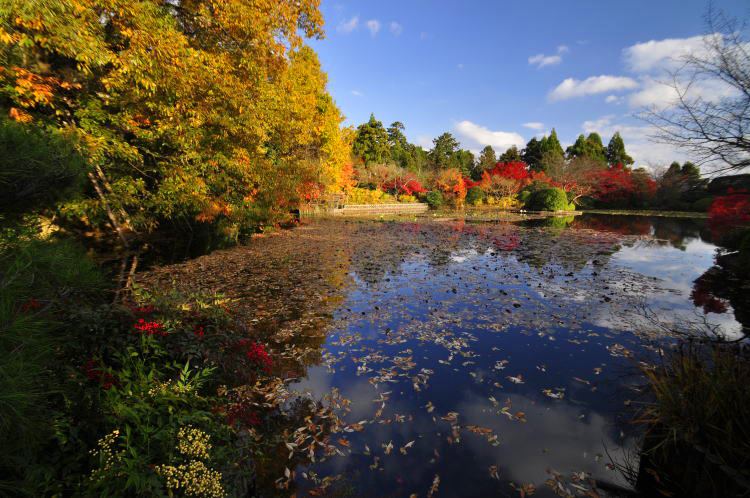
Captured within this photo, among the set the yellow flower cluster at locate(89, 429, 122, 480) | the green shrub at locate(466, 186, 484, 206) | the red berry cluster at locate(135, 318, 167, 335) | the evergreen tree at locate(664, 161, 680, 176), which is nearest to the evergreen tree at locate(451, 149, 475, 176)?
the green shrub at locate(466, 186, 484, 206)

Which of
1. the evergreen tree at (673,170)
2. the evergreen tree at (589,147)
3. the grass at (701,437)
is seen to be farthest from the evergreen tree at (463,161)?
the grass at (701,437)

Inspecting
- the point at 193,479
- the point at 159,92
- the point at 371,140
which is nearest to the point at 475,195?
the point at 371,140

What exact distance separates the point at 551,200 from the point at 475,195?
11560 millimetres

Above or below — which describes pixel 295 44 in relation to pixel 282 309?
above

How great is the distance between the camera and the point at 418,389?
166 inches

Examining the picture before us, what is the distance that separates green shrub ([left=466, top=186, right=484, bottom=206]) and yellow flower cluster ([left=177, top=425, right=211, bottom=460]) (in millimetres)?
45257

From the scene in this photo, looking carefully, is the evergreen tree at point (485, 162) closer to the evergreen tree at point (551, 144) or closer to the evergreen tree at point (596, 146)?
the evergreen tree at point (551, 144)

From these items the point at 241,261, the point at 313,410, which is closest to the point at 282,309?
the point at 313,410

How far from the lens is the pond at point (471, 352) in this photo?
3.00 meters

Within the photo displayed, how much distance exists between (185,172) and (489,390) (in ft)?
32.3

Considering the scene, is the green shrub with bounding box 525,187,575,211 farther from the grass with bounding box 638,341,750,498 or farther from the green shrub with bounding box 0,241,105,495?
the green shrub with bounding box 0,241,105,495

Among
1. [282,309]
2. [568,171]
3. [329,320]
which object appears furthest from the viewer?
[568,171]

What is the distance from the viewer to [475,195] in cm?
4381

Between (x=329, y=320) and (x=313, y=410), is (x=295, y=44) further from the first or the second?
(x=313, y=410)
